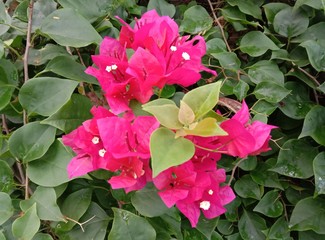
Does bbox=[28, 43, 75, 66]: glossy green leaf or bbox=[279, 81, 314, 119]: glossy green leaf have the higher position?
bbox=[28, 43, 75, 66]: glossy green leaf

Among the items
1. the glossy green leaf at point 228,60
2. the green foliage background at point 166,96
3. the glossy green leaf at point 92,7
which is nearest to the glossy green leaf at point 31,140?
the green foliage background at point 166,96

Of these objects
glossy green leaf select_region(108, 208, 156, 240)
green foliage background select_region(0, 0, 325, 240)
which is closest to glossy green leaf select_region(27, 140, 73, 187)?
green foliage background select_region(0, 0, 325, 240)

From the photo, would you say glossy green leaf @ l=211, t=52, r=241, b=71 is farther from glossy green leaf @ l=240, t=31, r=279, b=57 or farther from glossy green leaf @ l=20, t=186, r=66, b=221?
glossy green leaf @ l=20, t=186, r=66, b=221

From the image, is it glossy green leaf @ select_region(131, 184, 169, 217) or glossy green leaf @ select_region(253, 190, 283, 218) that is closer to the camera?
glossy green leaf @ select_region(131, 184, 169, 217)

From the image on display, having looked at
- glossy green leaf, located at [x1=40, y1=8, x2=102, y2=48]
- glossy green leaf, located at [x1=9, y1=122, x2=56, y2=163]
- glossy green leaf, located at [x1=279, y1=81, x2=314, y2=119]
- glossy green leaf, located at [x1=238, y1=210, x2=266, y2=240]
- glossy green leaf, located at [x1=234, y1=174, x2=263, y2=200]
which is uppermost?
glossy green leaf, located at [x1=40, y1=8, x2=102, y2=48]

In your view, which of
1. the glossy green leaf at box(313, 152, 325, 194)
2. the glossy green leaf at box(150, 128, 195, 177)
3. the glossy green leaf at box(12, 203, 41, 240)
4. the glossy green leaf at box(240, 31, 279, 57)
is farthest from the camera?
the glossy green leaf at box(240, 31, 279, 57)

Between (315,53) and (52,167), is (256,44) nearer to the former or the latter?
(315,53)

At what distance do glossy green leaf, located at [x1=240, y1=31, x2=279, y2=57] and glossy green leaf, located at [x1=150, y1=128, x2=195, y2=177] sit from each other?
45 centimetres

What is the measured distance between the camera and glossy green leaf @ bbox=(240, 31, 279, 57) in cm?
94

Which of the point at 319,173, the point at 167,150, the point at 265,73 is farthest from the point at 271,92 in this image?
the point at 167,150

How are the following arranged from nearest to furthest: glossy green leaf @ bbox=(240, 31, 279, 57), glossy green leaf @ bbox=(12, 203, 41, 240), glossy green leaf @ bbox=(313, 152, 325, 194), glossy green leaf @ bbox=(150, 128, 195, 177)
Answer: glossy green leaf @ bbox=(150, 128, 195, 177)
glossy green leaf @ bbox=(12, 203, 41, 240)
glossy green leaf @ bbox=(313, 152, 325, 194)
glossy green leaf @ bbox=(240, 31, 279, 57)

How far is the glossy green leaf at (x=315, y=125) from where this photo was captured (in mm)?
847

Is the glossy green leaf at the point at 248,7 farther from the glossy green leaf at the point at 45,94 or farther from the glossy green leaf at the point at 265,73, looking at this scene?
the glossy green leaf at the point at 45,94

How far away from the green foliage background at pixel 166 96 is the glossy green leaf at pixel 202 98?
0.22m
